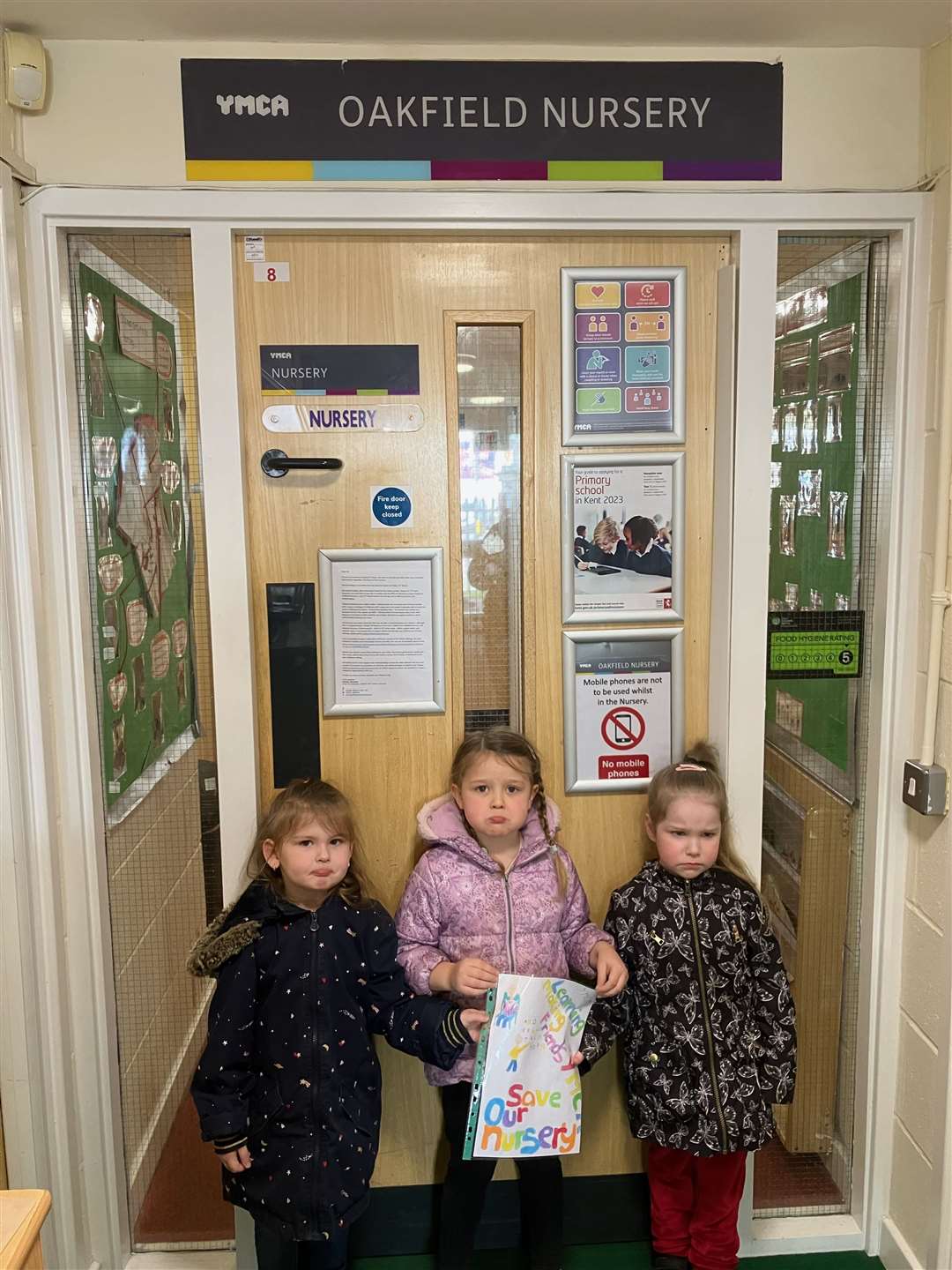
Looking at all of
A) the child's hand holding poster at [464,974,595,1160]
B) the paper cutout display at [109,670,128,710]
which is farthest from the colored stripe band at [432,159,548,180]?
the child's hand holding poster at [464,974,595,1160]

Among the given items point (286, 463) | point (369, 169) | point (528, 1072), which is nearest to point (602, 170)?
point (369, 169)

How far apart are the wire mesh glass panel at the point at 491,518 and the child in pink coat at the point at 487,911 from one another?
0.14 meters

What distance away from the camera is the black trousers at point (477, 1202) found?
2.20 metres

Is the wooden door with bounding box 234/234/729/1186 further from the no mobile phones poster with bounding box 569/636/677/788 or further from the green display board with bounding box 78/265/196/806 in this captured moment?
the green display board with bounding box 78/265/196/806

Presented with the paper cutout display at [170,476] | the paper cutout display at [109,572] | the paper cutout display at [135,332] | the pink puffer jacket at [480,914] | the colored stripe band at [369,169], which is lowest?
the pink puffer jacket at [480,914]

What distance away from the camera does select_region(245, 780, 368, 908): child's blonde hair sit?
6.68ft

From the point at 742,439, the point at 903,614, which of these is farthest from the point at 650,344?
the point at 903,614

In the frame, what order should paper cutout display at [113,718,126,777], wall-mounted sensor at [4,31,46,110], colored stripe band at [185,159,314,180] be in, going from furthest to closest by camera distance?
paper cutout display at [113,718,126,777]
colored stripe band at [185,159,314,180]
wall-mounted sensor at [4,31,46,110]

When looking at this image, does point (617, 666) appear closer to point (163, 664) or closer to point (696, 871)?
point (696, 871)

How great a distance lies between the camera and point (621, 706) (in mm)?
2307

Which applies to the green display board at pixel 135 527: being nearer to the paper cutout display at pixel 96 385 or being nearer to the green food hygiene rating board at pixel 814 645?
the paper cutout display at pixel 96 385

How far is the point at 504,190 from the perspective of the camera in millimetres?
2070

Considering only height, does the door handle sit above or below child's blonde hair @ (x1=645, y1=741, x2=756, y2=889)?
above

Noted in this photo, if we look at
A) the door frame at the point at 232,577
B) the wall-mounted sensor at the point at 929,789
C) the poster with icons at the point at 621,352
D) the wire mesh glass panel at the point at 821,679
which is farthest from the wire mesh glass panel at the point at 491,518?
the wall-mounted sensor at the point at 929,789
